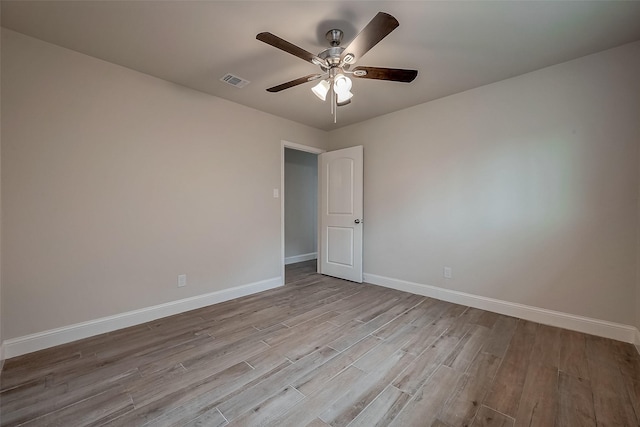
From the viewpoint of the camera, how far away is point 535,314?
253 cm

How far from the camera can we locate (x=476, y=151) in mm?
2891

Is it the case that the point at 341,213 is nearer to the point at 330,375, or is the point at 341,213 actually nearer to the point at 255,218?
the point at 255,218

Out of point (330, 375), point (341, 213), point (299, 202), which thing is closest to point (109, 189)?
point (330, 375)

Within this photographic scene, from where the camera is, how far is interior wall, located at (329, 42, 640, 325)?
218 cm

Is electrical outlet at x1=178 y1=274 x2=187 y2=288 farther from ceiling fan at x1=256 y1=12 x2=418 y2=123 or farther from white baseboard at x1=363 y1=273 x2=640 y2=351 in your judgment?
white baseboard at x1=363 y1=273 x2=640 y2=351

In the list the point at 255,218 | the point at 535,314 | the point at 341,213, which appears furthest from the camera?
the point at 341,213

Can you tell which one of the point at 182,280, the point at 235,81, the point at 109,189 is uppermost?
the point at 235,81

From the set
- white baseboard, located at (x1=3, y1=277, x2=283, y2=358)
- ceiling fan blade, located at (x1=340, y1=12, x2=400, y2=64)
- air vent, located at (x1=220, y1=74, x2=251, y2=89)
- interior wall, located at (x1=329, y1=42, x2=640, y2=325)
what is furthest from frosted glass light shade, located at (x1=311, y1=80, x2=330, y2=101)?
white baseboard, located at (x1=3, y1=277, x2=283, y2=358)

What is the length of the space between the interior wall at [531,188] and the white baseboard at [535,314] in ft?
0.20

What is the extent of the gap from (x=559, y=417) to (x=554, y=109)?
8.36 ft

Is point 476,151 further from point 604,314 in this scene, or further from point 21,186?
point 21,186

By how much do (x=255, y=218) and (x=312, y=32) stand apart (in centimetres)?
229

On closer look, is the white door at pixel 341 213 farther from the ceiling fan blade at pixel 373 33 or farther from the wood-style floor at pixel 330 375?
the ceiling fan blade at pixel 373 33

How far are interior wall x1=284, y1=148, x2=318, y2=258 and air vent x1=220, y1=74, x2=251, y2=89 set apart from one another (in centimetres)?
266
